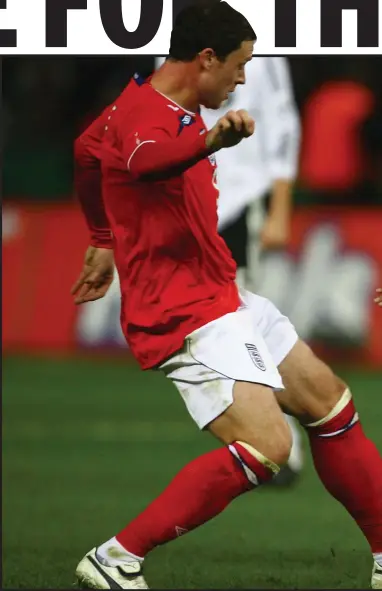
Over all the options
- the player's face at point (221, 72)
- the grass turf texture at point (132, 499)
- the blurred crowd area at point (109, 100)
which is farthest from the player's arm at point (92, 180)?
the blurred crowd area at point (109, 100)

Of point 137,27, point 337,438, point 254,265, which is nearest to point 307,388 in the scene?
point 337,438

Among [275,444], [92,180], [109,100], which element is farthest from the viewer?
[109,100]

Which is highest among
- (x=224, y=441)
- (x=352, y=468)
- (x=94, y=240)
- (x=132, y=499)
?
(x=94, y=240)

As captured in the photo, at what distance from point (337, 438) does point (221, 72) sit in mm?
1423

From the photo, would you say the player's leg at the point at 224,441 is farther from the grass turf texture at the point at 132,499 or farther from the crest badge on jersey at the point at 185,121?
the crest badge on jersey at the point at 185,121

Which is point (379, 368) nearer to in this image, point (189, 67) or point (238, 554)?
point (238, 554)

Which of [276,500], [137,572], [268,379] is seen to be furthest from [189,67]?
[276,500]

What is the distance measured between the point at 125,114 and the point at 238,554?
212cm

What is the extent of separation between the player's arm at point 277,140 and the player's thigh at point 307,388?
7.83 ft

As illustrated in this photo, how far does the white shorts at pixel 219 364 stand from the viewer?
517 cm

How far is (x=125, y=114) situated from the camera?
517 cm

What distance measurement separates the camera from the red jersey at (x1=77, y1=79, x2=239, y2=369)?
5.23 metres

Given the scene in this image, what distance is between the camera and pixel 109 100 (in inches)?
685

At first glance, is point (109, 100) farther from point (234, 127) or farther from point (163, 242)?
point (234, 127)
